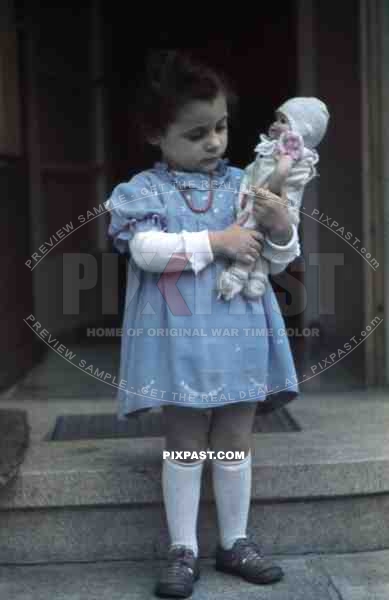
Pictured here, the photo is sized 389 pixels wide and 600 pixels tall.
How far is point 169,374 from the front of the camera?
2.24m

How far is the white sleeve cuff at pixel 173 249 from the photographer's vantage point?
2.17 metres

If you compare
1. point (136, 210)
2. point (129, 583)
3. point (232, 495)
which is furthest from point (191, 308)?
point (129, 583)

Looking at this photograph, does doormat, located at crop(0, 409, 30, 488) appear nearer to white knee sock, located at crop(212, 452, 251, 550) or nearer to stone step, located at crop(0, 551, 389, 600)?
stone step, located at crop(0, 551, 389, 600)

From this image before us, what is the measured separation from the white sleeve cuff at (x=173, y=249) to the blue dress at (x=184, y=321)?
0.04 metres

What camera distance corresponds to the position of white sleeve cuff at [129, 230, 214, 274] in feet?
7.13

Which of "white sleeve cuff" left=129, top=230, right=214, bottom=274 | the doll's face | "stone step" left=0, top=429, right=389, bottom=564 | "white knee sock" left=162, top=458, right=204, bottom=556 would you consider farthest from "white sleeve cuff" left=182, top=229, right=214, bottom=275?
"stone step" left=0, top=429, right=389, bottom=564

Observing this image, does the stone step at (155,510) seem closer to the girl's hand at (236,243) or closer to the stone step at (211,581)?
the stone step at (211,581)

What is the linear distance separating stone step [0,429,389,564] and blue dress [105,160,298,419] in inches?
14.4

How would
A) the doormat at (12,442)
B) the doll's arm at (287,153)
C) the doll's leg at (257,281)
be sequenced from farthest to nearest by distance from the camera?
the doormat at (12,442) < the doll's leg at (257,281) < the doll's arm at (287,153)

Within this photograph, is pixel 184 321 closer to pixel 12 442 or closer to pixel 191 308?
pixel 191 308

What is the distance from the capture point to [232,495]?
92.6 inches

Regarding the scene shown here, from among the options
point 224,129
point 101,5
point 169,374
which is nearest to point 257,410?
point 169,374

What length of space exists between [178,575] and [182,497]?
189 millimetres

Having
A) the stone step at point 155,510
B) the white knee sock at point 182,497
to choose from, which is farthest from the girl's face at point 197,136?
the stone step at point 155,510
